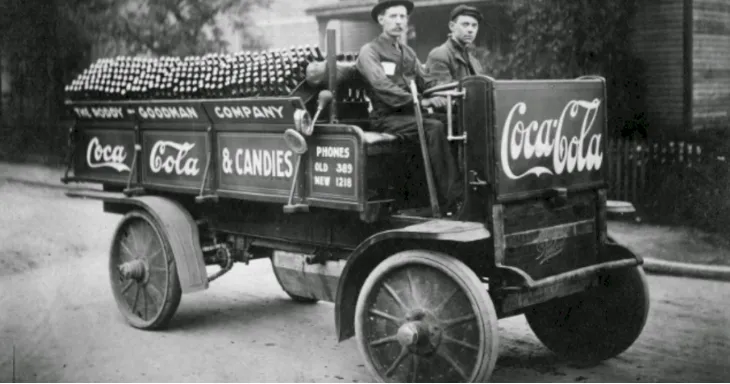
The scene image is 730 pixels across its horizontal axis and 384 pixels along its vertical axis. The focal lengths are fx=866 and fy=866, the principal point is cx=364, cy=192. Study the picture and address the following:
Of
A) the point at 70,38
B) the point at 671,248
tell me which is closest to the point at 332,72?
the point at 70,38

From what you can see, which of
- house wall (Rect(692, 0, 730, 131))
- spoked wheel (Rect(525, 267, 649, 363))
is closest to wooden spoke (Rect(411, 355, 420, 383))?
spoked wheel (Rect(525, 267, 649, 363))

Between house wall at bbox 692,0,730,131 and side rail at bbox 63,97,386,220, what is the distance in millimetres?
10453

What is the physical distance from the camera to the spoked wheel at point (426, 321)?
491 cm

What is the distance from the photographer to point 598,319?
6.05 meters

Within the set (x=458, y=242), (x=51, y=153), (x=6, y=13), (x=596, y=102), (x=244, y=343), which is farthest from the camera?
(x=51, y=153)

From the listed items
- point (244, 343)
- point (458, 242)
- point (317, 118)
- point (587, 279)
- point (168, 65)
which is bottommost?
point (244, 343)

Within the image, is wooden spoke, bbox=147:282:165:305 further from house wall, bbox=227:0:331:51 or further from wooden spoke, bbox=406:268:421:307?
house wall, bbox=227:0:331:51

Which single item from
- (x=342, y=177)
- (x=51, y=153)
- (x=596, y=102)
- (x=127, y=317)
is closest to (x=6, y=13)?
(x=342, y=177)

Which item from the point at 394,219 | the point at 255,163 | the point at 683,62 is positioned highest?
the point at 683,62

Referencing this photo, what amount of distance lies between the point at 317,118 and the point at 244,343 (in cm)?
194

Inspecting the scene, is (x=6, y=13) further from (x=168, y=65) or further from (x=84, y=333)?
(x=84, y=333)

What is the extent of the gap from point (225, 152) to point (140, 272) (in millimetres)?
1349

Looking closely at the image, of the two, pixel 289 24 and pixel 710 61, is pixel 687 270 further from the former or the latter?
pixel 289 24

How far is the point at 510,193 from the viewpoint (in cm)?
530
